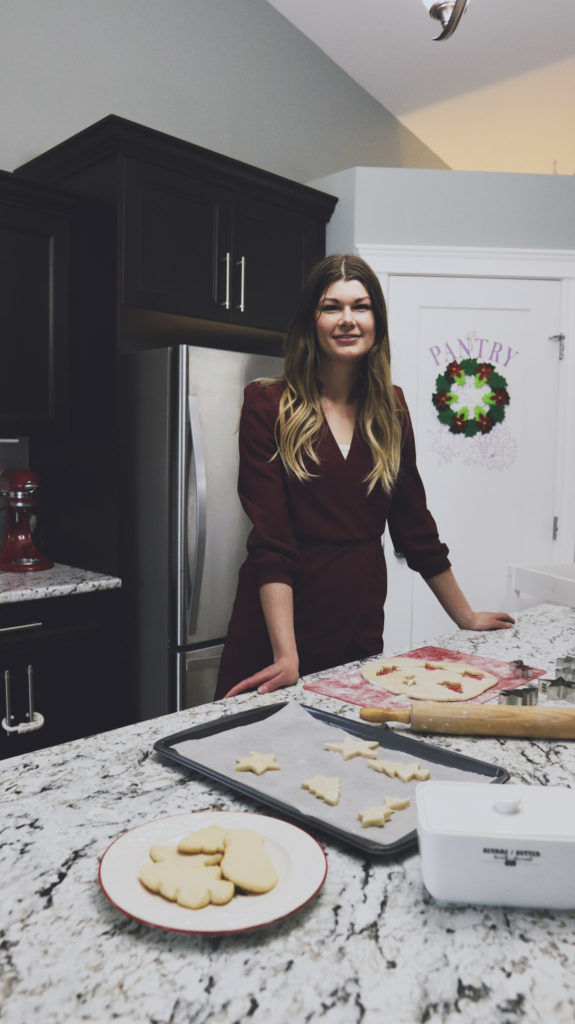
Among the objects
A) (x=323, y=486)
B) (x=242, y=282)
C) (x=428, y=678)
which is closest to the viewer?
(x=428, y=678)

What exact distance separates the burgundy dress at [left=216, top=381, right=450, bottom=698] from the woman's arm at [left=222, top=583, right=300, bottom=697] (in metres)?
0.03

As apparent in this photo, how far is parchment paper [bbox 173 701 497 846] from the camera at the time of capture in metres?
0.80

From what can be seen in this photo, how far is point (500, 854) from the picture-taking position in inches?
25.0

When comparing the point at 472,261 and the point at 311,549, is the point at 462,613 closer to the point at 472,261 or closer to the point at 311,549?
the point at 311,549

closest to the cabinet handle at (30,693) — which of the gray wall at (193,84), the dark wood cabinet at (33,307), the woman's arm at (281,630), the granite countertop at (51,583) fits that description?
the granite countertop at (51,583)

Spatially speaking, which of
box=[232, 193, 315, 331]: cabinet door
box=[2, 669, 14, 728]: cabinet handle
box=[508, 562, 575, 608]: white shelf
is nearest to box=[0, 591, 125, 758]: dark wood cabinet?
box=[2, 669, 14, 728]: cabinet handle

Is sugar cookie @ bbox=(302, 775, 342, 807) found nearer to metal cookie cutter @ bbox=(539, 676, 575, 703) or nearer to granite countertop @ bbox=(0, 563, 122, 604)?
metal cookie cutter @ bbox=(539, 676, 575, 703)

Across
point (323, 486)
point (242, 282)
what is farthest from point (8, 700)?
point (242, 282)

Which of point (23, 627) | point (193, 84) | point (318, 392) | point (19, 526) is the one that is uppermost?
point (193, 84)

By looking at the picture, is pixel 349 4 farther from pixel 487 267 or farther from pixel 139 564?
pixel 139 564

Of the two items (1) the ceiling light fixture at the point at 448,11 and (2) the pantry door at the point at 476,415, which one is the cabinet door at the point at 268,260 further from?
(1) the ceiling light fixture at the point at 448,11

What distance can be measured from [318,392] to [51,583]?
4.00 ft

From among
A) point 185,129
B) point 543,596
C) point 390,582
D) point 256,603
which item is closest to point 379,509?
point 256,603

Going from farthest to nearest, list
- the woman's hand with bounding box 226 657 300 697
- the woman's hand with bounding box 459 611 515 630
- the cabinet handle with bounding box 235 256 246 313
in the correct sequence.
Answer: the cabinet handle with bounding box 235 256 246 313 → the woman's hand with bounding box 459 611 515 630 → the woman's hand with bounding box 226 657 300 697
